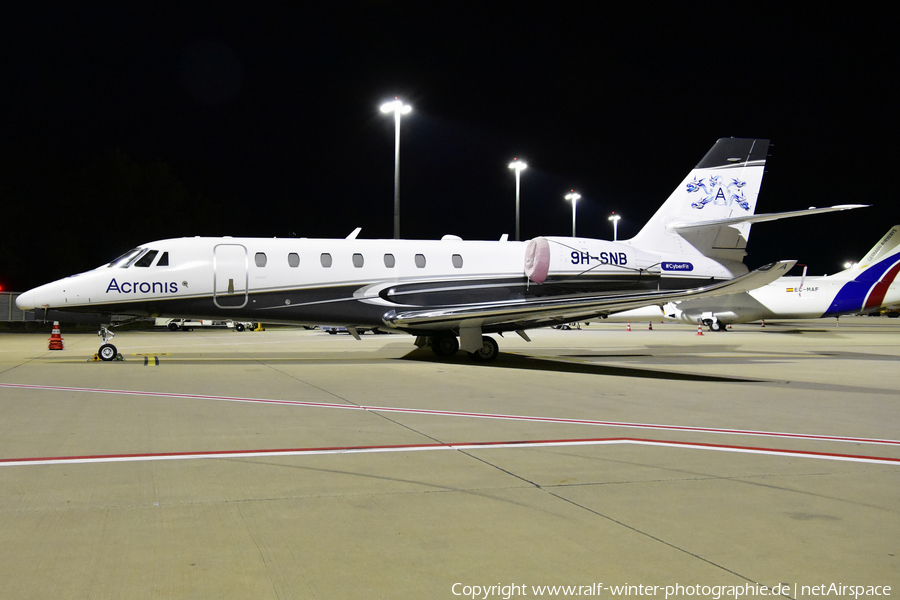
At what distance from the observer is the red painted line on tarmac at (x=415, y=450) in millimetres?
6094

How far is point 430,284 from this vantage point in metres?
17.1

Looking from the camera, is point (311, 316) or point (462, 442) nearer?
point (462, 442)

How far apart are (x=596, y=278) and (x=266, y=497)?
13.9 metres

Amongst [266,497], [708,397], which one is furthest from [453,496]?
[708,397]

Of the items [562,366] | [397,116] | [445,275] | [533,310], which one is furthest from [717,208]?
[397,116]

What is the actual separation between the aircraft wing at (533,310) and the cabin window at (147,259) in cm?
561

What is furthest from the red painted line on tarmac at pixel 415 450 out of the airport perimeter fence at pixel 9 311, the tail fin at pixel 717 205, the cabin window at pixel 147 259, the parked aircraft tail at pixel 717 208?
the airport perimeter fence at pixel 9 311

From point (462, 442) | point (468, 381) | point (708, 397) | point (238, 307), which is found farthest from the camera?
point (238, 307)

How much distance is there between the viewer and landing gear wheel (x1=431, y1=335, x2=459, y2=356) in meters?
18.2

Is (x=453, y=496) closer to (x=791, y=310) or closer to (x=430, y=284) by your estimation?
(x=430, y=284)

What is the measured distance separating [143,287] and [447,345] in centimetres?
761

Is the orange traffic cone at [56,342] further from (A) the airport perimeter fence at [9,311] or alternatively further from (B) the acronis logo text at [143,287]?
(A) the airport perimeter fence at [9,311]

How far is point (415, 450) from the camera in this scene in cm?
661

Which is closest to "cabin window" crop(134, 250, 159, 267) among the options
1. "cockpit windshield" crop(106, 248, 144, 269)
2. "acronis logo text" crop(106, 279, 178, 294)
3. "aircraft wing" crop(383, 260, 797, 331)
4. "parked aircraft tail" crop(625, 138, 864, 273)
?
"cockpit windshield" crop(106, 248, 144, 269)
